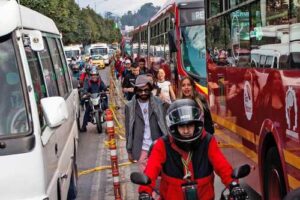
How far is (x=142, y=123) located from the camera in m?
7.37

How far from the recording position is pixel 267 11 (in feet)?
20.9

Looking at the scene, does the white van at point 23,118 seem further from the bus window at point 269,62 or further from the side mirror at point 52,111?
the bus window at point 269,62

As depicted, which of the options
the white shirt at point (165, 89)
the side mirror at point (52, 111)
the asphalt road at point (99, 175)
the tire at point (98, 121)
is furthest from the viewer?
the tire at point (98, 121)

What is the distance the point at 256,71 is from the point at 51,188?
8.59ft

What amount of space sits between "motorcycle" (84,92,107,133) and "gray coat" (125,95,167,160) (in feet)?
27.6

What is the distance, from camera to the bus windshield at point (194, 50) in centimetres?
1736

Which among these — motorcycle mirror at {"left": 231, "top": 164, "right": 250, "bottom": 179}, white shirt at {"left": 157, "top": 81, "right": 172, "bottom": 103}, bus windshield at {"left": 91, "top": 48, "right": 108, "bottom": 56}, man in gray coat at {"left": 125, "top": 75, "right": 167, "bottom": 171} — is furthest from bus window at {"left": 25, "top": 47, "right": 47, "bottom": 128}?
bus windshield at {"left": 91, "top": 48, "right": 108, "bottom": 56}

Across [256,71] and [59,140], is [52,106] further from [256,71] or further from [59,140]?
[256,71]

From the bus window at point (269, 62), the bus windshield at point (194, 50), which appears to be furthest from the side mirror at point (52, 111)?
the bus windshield at point (194, 50)

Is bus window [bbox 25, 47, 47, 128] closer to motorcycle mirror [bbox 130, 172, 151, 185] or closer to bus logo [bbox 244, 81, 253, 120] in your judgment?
motorcycle mirror [bbox 130, 172, 151, 185]

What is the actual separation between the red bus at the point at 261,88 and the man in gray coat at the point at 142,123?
0.96 m

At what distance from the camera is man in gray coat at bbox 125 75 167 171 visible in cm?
732

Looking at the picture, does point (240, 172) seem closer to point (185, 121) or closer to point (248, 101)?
point (185, 121)

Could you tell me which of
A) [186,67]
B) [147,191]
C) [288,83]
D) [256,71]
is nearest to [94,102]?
[186,67]
